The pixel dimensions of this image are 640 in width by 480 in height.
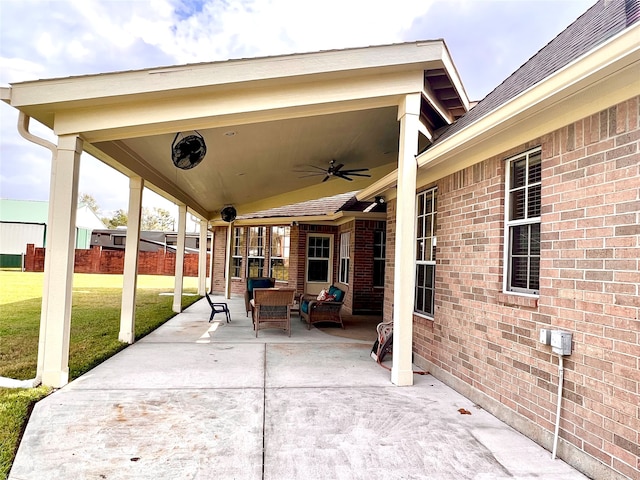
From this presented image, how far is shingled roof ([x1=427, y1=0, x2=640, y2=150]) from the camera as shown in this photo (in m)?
3.30

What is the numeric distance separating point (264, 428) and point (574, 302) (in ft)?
9.24

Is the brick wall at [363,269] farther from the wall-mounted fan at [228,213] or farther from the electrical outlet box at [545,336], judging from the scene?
the electrical outlet box at [545,336]

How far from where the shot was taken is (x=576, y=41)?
399cm

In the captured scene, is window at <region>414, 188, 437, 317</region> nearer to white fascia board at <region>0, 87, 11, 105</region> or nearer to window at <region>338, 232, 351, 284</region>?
white fascia board at <region>0, 87, 11, 105</region>

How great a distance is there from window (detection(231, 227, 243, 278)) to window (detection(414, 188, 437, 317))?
34.2 feet

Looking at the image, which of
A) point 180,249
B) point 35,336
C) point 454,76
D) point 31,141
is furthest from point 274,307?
point 454,76

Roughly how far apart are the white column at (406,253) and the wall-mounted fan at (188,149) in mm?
3105

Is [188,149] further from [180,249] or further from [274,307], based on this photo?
[180,249]

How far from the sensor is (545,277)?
3.45 meters

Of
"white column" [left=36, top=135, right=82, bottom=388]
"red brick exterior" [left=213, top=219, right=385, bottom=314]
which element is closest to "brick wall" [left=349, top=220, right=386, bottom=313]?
"red brick exterior" [left=213, top=219, right=385, bottom=314]

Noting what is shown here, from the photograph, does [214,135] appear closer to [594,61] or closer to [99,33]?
[594,61]

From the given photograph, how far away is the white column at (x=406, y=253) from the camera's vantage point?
4969 mm

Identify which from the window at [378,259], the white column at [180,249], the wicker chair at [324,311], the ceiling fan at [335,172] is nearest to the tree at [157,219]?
the white column at [180,249]

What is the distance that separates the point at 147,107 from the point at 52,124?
121cm
